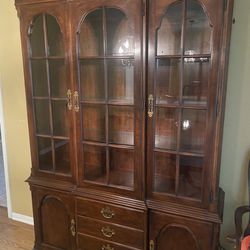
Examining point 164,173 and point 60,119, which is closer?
point 164,173

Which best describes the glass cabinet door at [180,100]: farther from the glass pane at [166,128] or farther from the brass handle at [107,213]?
the brass handle at [107,213]

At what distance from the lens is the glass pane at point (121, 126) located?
1.68 m

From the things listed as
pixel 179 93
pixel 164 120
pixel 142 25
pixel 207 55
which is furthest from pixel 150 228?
pixel 142 25

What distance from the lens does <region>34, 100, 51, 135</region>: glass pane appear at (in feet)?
6.10

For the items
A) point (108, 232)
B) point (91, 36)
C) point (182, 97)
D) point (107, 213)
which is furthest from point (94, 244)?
point (91, 36)

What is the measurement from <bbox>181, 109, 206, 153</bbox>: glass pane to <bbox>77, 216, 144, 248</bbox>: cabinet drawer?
0.66 meters

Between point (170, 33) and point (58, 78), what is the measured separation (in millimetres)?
836

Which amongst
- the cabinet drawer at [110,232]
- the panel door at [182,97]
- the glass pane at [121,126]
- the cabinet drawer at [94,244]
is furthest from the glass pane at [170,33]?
the cabinet drawer at [94,244]

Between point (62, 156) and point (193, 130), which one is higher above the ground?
point (193, 130)

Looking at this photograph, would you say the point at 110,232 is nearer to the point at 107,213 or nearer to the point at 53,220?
the point at 107,213

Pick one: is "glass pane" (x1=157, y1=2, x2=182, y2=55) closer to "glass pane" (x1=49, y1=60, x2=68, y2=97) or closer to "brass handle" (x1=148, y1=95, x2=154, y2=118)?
"brass handle" (x1=148, y1=95, x2=154, y2=118)

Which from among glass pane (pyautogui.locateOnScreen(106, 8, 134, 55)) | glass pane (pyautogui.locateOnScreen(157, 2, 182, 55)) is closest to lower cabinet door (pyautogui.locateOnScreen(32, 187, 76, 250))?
glass pane (pyautogui.locateOnScreen(106, 8, 134, 55))

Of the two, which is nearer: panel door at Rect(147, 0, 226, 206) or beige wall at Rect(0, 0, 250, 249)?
panel door at Rect(147, 0, 226, 206)

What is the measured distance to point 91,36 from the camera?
64.6 inches
